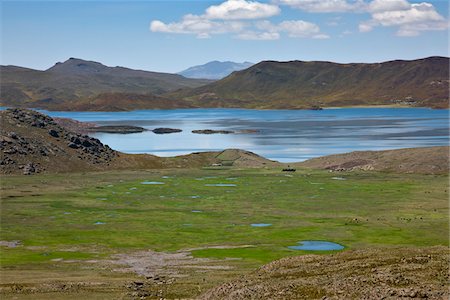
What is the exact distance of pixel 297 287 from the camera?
39781 mm

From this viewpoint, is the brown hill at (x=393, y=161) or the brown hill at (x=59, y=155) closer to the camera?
the brown hill at (x=393, y=161)

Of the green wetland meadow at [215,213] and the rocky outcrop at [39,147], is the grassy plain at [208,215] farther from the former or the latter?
the rocky outcrop at [39,147]

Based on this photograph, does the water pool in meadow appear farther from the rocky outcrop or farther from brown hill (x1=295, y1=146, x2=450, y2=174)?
the rocky outcrop

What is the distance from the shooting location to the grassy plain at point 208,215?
6512cm

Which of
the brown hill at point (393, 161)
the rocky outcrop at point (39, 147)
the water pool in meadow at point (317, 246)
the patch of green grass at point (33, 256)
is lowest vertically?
the water pool in meadow at point (317, 246)

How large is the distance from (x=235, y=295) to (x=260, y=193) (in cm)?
6745

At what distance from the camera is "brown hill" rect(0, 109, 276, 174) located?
435ft

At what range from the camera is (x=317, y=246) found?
222 feet

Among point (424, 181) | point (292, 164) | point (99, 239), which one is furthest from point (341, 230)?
point (292, 164)

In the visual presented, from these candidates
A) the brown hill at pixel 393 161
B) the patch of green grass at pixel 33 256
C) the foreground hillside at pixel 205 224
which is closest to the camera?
the foreground hillside at pixel 205 224

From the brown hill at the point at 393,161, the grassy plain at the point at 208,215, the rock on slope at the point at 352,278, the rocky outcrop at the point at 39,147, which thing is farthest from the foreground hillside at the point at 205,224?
the brown hill at the point at 393,161

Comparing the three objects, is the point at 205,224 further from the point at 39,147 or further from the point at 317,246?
the point at 39,147

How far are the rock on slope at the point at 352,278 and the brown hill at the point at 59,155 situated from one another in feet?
303

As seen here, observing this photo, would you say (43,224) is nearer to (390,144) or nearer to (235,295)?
(235,295)
